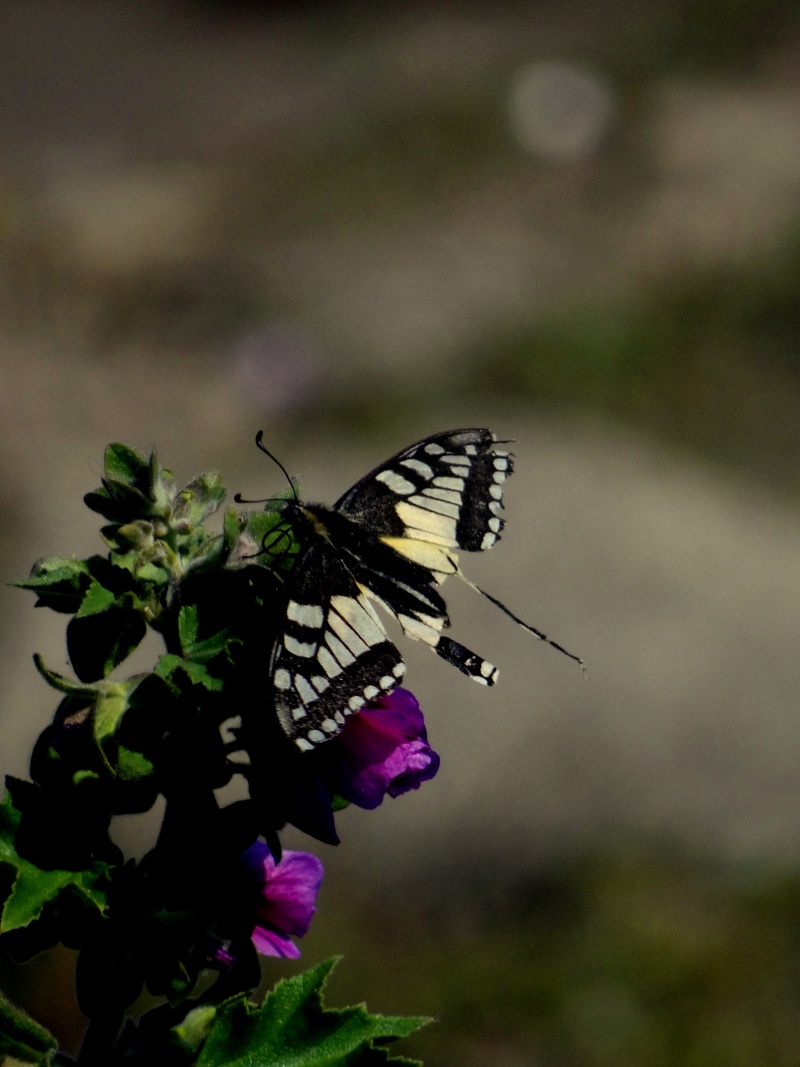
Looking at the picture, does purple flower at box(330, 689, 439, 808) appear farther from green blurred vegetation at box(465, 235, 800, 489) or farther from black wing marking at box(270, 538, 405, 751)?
green blurred vegetation at box(465, 235, 800, 489)

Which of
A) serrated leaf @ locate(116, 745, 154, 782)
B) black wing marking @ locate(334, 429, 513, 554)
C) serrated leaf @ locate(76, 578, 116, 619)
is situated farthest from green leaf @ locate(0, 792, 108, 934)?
black wing marking @ locate(334, 429, 513, 554)

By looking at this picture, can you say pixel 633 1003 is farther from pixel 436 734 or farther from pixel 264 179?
pixel 264 179

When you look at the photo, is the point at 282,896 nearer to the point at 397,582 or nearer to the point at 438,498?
the point at 397,582

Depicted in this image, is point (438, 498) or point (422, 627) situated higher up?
point (438, 498)

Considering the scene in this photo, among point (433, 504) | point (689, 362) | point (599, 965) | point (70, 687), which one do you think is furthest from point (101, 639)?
point (689, 362)

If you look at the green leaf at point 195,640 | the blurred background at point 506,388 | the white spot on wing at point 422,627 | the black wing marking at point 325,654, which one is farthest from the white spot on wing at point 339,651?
the blurred background at point 506,388

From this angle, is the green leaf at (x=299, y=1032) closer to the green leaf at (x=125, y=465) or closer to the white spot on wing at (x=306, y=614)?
the white spot on wing at (x=306, y=614)

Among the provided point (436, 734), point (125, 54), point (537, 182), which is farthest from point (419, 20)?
point (436, 734)
